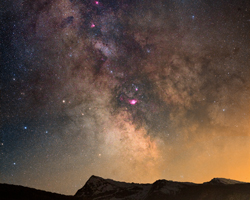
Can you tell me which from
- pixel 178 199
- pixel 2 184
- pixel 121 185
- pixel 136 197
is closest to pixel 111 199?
pixel 136 197

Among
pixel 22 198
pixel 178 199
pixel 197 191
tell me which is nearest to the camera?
pixel 22 198

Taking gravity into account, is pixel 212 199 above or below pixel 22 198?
below

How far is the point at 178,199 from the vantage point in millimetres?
86062

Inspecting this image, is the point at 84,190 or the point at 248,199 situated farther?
the point at 84,190

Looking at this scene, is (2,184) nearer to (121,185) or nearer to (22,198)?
(22,198)

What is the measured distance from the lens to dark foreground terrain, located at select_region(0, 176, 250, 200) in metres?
37.1

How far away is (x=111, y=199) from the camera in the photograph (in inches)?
4601

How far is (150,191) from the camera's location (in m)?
114

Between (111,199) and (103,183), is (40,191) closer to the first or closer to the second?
(111,199)

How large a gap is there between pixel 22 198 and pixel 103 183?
432 feet

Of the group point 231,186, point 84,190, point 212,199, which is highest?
point 231,186

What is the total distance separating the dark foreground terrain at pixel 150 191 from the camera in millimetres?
37144

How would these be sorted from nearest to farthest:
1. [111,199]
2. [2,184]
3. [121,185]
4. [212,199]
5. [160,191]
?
[2,184] → [212,199] → [160,191] → [111,199] → [121,185]

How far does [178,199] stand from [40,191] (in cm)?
7342
